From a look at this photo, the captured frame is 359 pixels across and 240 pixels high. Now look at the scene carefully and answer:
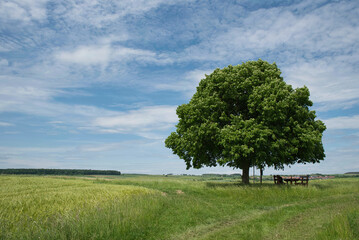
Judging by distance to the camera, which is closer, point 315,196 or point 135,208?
point 135,208

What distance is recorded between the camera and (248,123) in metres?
26.5

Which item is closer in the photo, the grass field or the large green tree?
the grass field

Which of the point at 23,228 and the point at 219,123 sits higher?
the point at 219,123

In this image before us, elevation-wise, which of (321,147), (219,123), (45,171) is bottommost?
(45,171)

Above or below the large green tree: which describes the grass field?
below

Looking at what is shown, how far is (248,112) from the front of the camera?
30781 millimetres

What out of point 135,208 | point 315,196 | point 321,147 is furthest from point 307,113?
point 135,208

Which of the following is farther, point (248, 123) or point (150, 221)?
point (248, 123)

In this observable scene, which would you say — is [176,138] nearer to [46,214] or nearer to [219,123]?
[219,123]

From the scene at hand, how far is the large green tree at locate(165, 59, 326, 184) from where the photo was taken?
26.4 metres

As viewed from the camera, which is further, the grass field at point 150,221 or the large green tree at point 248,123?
the large green tree at point 248,123

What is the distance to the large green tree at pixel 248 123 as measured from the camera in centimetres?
2642

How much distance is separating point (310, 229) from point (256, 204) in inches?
354

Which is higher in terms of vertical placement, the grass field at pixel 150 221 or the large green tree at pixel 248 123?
the large green tree at pixel 248 123
